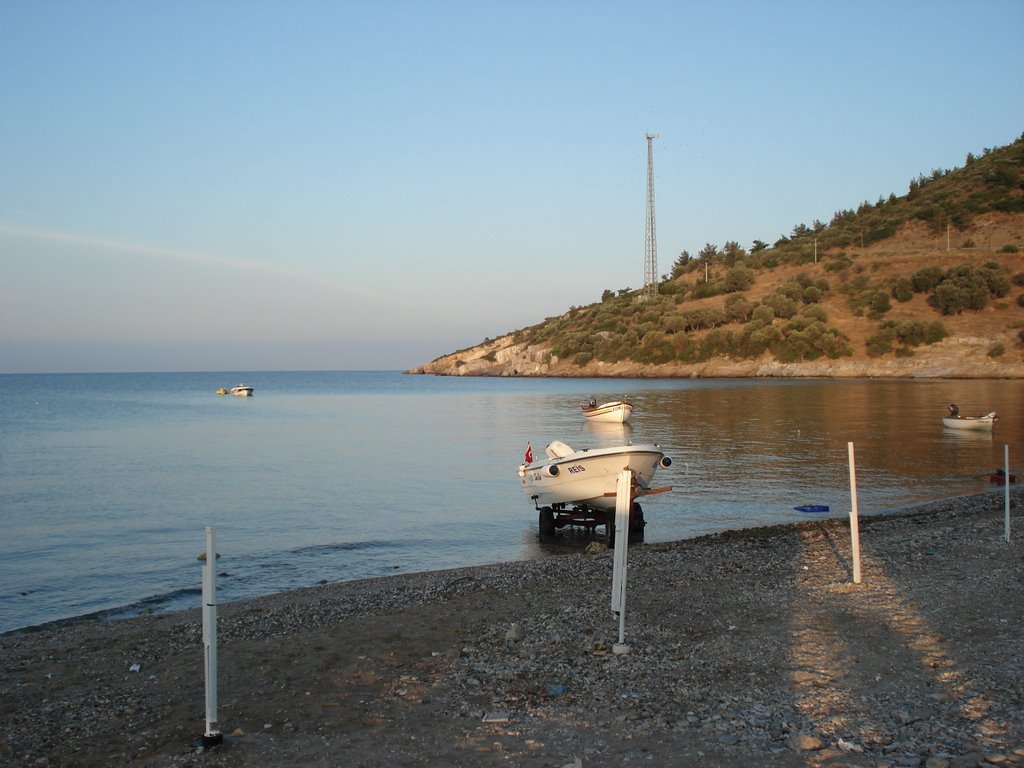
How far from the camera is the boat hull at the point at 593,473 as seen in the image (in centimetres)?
1866

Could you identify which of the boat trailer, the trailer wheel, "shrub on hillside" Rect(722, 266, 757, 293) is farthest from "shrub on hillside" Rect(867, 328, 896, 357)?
the trailer wheel

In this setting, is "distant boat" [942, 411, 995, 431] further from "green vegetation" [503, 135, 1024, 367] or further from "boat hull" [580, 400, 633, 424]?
"green vegetation" [503, 135, 1024, 367]

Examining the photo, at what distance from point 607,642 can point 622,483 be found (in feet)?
5.46

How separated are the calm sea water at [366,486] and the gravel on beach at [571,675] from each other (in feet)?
14.7

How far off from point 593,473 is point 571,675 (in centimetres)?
1069

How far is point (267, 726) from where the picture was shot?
24.1 ft

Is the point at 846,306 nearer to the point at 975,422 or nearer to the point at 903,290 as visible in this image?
the point at 903,290

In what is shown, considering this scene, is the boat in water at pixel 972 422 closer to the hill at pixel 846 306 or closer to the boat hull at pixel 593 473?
the boat hull at pixel 593 473

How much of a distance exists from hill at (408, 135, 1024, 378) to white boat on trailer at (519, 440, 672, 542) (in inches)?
2990

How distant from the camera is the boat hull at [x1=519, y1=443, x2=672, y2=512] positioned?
18656 mm

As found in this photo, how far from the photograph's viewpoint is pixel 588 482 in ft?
62.2

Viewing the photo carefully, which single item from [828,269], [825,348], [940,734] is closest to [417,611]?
[940,734]

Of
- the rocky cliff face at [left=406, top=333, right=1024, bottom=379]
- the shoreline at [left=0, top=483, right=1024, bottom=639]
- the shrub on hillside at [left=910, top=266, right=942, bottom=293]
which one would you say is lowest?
the shoreline at [left=0, top=483, right=1024, bottom=639]

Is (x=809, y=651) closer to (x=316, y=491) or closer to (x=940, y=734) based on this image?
(x=940, y=734)
